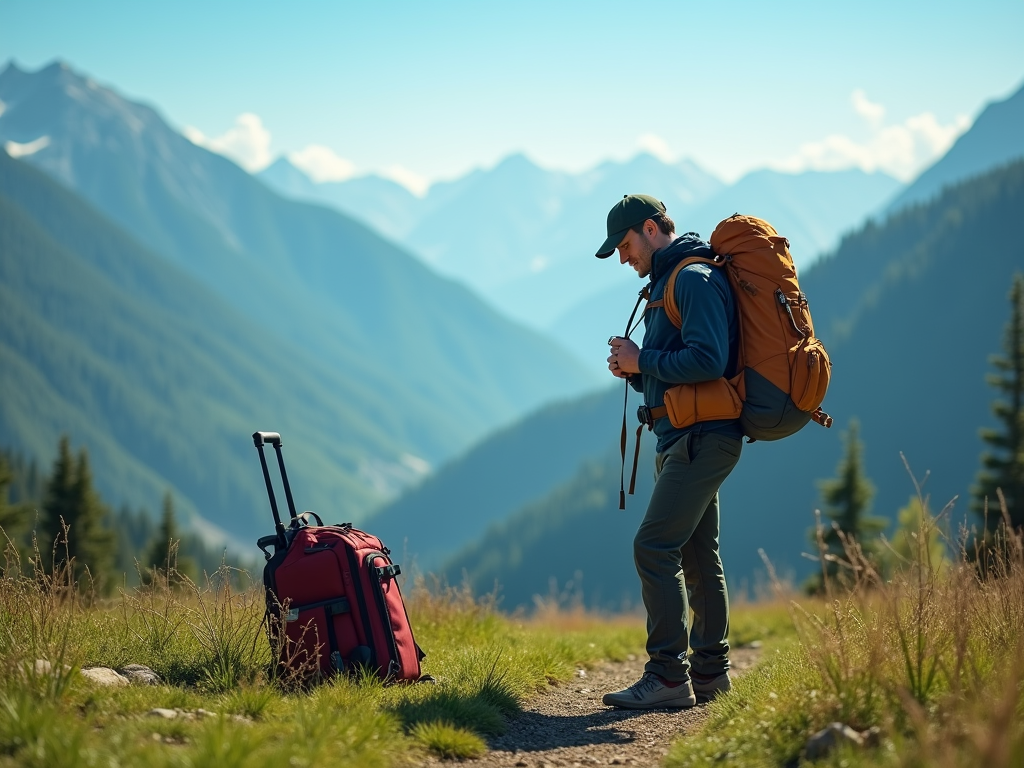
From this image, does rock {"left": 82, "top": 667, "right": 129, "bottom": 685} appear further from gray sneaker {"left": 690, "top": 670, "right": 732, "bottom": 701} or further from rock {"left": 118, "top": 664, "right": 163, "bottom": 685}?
gray sneaker {"left": 690, "top": 670, "right": 732, "bottom": 701}

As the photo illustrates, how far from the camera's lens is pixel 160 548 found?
33438 mm

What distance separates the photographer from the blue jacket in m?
5.07

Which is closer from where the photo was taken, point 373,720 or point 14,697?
point 14,697

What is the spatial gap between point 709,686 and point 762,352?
6.92ft

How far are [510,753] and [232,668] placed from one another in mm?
1629

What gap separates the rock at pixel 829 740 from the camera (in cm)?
377

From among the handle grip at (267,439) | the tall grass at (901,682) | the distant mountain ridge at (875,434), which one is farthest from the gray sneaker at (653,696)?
the distant mountain ridge at (875,434)

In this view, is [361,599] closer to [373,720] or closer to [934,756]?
[373,720]

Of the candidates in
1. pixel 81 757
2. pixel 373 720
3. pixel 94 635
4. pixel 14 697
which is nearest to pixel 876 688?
pixel 373 720

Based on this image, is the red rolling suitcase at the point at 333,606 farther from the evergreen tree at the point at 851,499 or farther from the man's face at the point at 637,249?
the evergreen tree at the point at 851,499

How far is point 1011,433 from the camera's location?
993 inches

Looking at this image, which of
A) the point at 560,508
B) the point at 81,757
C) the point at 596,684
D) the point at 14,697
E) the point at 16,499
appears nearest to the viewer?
the point at 81,757

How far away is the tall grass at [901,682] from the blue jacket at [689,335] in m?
1.16

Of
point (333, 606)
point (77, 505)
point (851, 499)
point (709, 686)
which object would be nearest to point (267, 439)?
point (333, 606)
